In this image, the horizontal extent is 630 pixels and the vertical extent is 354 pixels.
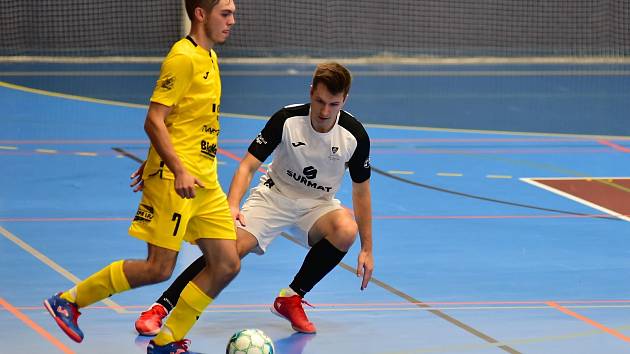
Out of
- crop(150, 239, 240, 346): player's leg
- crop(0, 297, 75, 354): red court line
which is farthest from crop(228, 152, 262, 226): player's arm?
crop(0, 297, 75, 354): red court line

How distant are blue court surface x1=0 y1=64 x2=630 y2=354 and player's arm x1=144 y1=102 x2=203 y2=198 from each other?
100cm

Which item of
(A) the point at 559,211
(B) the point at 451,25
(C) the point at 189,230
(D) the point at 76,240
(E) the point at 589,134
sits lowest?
(D) the point at 76,240

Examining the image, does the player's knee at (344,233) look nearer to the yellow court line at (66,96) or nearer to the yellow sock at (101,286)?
the yellow sock at (101,286)

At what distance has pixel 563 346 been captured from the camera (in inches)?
231

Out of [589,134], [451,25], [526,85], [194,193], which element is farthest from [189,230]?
[451,25]

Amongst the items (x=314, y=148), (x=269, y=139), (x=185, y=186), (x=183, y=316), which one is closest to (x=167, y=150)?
(x=185, y=186)

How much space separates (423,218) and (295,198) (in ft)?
9.61

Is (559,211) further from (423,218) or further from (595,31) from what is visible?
(595,31)

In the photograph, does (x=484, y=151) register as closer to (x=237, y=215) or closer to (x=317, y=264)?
(x=317, y=264)

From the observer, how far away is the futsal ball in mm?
5399

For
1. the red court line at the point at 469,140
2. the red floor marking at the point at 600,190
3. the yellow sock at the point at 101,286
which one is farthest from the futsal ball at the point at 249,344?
the red court line at the point at 469,140

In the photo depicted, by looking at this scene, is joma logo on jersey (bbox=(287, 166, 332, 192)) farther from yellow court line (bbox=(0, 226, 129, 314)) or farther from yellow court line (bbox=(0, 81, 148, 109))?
yellow court line (bbox=(0, 81, 148, 109))

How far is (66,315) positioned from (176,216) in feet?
2.19

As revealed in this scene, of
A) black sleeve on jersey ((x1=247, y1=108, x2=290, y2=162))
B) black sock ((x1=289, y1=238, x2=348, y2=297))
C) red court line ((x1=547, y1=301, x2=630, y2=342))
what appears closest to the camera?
red court line ((x1=547, y1=301, x2=630, y2=342))
